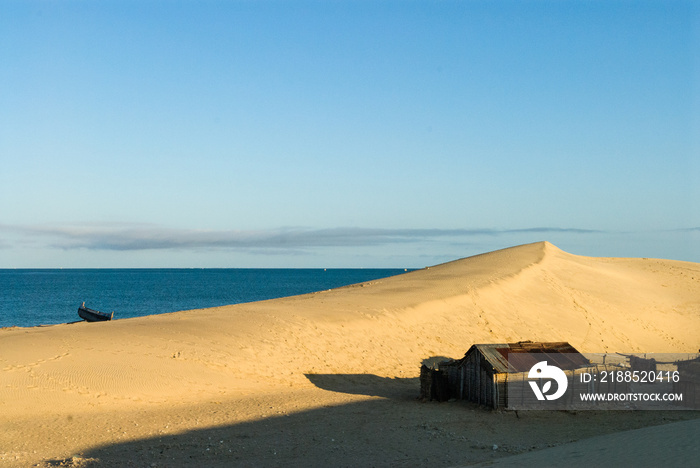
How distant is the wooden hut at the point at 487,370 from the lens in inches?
700

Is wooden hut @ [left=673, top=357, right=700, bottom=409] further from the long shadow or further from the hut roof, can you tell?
the long shadow

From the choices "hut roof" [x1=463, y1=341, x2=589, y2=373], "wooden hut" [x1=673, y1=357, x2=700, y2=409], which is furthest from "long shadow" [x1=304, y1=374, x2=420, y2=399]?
"wooden hut" [x1=673, y1=357, x2=700, y2=409]

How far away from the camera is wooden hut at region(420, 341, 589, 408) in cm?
1779

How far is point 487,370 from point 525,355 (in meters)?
2.30

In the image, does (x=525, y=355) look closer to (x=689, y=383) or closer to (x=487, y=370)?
(x=487, y=370)

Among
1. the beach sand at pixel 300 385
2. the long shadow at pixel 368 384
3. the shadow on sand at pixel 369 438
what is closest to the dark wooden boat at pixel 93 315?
the beach sand at pixel 300 385

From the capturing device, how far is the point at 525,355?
776 inches

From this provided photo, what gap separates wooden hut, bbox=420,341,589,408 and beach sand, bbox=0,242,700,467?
0.60 m

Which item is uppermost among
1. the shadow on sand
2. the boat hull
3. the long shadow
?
the shadow on sand

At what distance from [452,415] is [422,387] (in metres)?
2.40

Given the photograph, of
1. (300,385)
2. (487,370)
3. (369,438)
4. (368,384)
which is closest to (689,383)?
(487,370)

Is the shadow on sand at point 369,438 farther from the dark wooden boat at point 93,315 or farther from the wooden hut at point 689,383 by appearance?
the dark wooden boat at point 93,315

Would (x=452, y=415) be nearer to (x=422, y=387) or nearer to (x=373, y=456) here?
(x=422, y=387)

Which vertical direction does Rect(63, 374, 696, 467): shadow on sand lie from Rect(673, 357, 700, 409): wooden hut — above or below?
below
